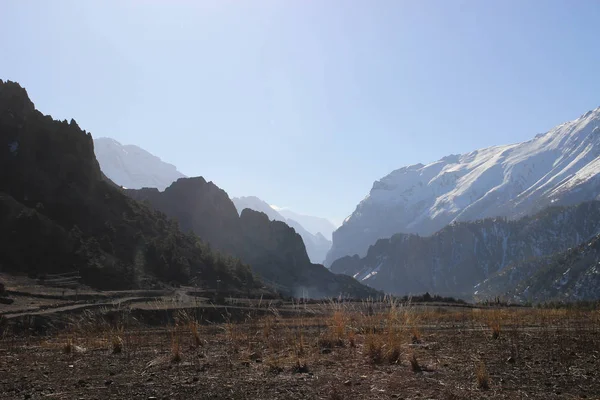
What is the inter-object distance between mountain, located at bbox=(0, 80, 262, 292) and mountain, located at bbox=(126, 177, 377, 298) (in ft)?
198

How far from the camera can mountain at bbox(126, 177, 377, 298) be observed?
147 metres

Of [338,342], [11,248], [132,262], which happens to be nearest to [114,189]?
[132,262]

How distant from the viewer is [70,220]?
222ft

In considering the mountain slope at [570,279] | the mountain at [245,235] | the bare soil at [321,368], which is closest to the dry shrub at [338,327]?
the bare soil at [321,368]

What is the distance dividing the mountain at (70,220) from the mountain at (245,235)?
6046 centimetres

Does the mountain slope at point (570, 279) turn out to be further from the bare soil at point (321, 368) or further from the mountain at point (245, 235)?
the bare soil at point (321, 368)

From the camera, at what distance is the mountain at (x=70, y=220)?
2202 inches

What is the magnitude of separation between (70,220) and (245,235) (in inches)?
3781

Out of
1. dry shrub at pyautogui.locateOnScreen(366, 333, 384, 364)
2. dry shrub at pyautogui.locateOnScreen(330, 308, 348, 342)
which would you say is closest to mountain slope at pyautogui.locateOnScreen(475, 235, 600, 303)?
dry shrub at pyautogui.locateOnScreen(330, 308, 348, 342)

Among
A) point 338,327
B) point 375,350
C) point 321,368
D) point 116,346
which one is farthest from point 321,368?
point 116,346

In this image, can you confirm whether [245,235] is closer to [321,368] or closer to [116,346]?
[116,346]

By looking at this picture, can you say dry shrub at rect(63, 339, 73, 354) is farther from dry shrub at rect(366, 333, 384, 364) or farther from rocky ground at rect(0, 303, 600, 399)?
dry shrub at rect(366, 333, 384, 364)


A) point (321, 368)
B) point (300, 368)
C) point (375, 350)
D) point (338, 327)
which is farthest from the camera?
point (338, 327)

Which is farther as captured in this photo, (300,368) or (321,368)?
(321,368)
